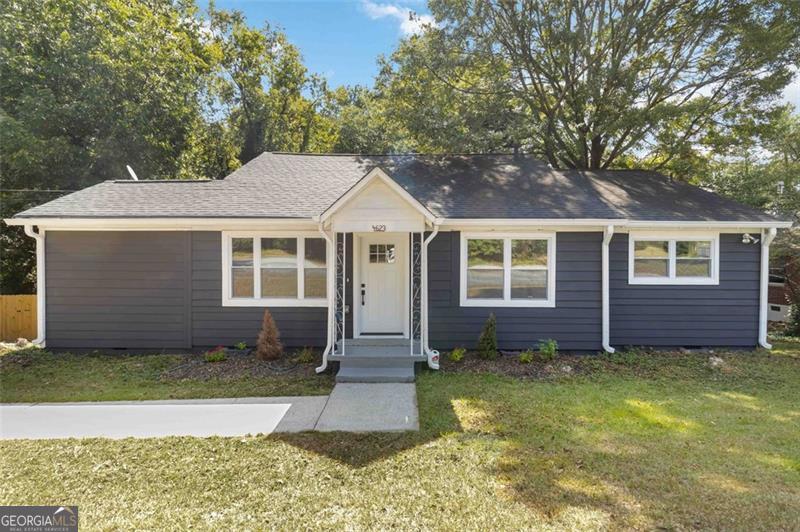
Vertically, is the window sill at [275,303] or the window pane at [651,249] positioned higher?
the window pane at [651,249]

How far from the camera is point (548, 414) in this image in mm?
5270

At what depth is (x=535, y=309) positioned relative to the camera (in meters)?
8.27

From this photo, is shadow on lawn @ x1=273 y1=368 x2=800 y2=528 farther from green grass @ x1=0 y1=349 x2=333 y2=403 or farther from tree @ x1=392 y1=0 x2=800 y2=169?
tree @ x1=392 y1=0 x2=800 y2=169

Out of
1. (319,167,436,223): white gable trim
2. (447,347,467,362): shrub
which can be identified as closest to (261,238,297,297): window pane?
(319,167,436,223): white gable trim

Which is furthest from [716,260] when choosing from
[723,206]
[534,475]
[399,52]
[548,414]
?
[399,52]

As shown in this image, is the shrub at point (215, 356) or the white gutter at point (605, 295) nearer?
the shrub at point (215, 356)

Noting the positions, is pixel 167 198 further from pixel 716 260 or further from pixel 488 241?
pixel 716 260

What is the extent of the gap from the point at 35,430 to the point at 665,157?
17.9 meters

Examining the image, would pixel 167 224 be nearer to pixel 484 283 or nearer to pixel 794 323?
pixel 484 283

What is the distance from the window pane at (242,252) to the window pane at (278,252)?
252 mm

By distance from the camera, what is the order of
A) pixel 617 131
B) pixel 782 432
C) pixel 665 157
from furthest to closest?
1. pixel 665 157
2. pixel 617 131
3. pixel 782 432

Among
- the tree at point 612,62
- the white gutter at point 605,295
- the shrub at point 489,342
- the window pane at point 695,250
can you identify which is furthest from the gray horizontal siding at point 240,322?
the tree at point 612,62

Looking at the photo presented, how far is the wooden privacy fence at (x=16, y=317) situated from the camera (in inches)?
419

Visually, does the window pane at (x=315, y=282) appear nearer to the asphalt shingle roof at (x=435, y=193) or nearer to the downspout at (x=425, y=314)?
the asphalt shingle roof at (x=435, y=193)
